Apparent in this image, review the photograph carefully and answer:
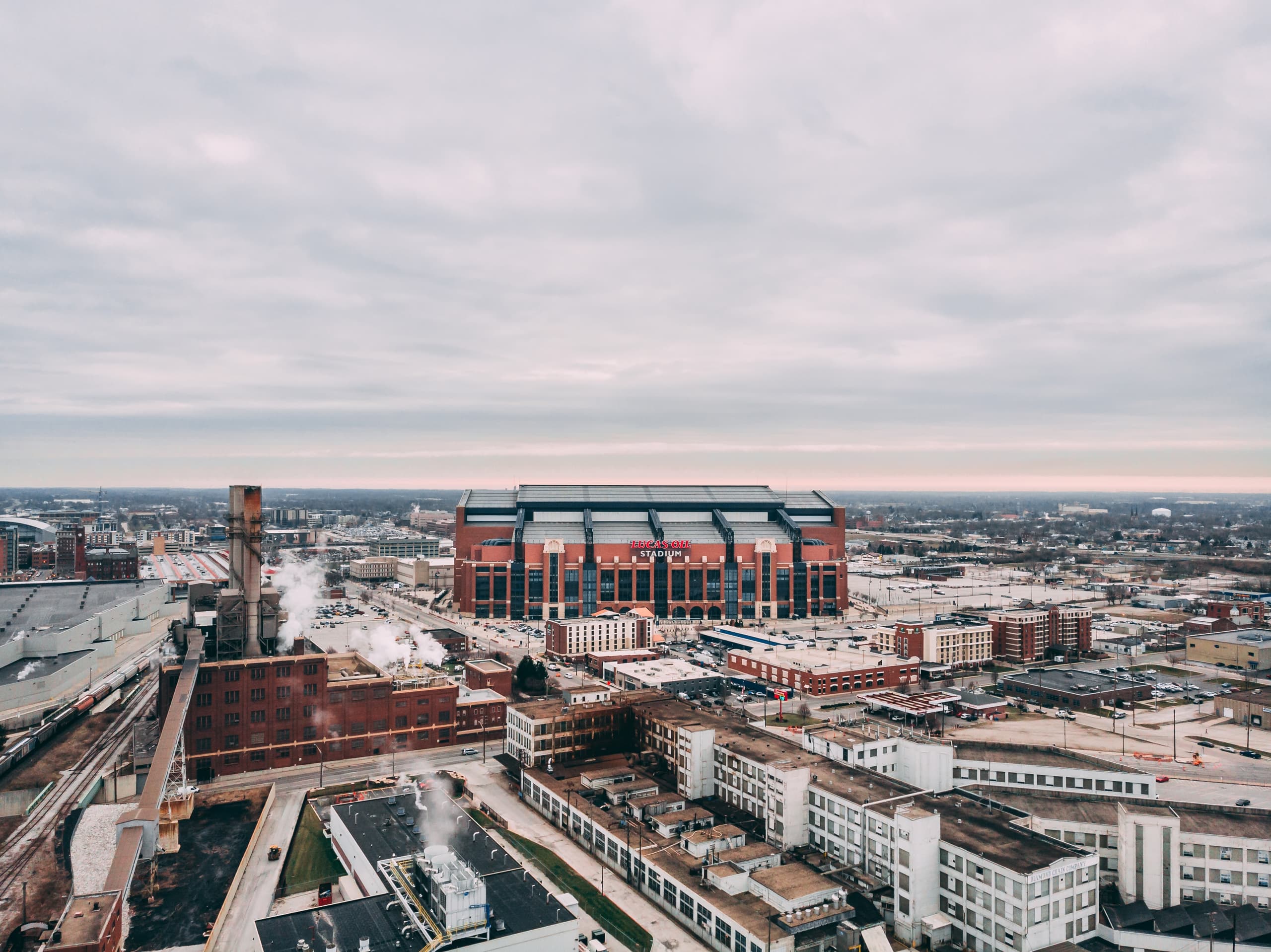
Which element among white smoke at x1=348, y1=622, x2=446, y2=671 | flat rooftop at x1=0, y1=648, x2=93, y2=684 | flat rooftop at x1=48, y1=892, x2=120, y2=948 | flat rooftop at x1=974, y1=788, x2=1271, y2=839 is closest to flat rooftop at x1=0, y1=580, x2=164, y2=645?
flat rooftop at x1=0, y1=648, x2=93, y2=684

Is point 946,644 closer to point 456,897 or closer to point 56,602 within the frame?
point 456,897

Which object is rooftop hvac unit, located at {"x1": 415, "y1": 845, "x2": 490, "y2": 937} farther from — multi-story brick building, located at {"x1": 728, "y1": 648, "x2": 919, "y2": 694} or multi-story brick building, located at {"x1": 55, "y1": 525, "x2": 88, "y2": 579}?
multi-story brick building, located at {"x1": 55, "y1": 525, "x2": 88, "y2": 579}

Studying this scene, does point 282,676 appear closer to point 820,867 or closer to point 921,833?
point 820,867

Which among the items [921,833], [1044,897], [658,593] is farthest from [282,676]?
[658,593]

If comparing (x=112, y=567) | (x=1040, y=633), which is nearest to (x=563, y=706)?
(x=1040, y=633)

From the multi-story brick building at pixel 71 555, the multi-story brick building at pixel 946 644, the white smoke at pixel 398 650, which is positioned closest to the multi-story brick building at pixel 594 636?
the white smoke at pixel 398 650

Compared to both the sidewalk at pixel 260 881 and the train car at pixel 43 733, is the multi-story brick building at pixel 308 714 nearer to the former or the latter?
the sidewalk at pixel 260 881
